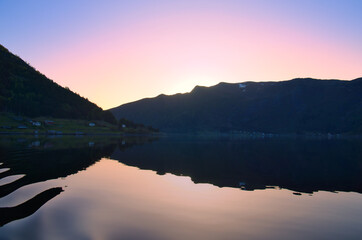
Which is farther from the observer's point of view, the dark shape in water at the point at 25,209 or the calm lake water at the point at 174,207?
the dark shape in water at the point at 25,209

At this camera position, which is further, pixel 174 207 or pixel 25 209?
pixel 174 207

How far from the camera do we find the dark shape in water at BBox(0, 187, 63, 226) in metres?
13.7

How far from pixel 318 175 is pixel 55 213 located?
99.1 ft

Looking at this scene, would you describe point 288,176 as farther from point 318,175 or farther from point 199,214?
point 199,214

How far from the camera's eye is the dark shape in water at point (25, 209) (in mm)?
13688

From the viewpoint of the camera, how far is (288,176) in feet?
102

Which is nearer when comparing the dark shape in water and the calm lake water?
the calm lake water

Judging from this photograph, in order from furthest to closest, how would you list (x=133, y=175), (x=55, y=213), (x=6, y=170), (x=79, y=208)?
(x=133, y=175), (x=6, y=170), (x=79, y=208), (x=55, y=213)

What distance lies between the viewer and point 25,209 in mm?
15430

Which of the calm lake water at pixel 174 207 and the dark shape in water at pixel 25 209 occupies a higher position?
the dark shape in water at pixel 25 209

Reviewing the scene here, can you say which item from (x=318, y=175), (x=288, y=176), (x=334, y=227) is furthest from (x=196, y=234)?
(x=318, y=175)

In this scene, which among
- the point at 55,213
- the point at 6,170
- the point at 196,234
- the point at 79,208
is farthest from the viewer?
the point at 6,170

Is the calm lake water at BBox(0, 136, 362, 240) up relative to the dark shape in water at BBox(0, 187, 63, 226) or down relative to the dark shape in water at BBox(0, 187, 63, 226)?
down

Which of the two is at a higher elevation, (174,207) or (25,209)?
(25,209)
